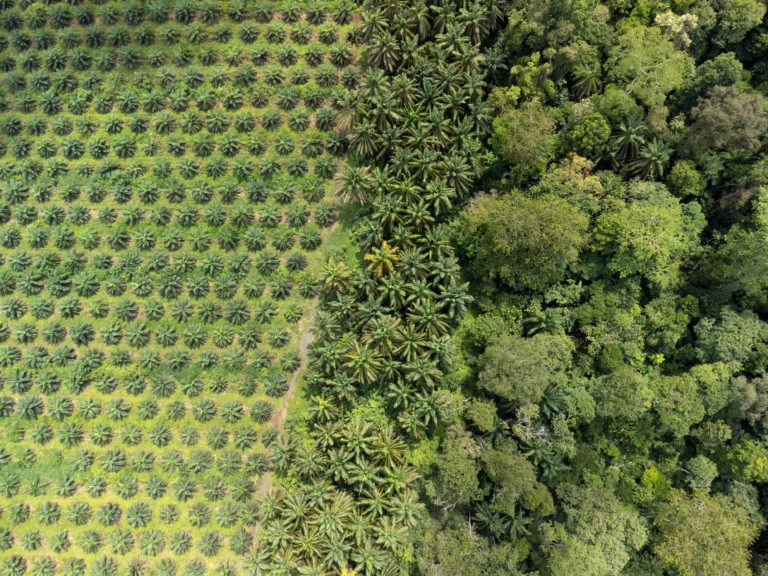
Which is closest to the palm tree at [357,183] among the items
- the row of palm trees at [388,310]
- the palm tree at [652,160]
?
the row of palm trees at [388,310]

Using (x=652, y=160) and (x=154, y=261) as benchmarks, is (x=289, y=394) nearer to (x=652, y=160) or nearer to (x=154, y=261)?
(x=154, y=261)

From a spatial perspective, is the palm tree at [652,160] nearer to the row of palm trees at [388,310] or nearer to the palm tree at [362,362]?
the row of palm trees at [388,310]

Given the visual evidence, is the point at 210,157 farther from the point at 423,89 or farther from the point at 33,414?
the point at 33,414

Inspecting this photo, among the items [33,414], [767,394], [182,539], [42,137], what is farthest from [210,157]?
[767,394]

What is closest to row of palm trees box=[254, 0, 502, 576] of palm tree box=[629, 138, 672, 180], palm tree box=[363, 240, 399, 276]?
palm tree box=[363, 240, 399, 276]

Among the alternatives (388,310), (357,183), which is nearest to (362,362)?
(388,310)

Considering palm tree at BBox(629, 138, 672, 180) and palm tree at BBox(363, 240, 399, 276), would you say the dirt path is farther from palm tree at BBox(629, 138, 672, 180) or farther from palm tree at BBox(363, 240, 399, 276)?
palm tree at BBox(629, 138, 672, 180)
